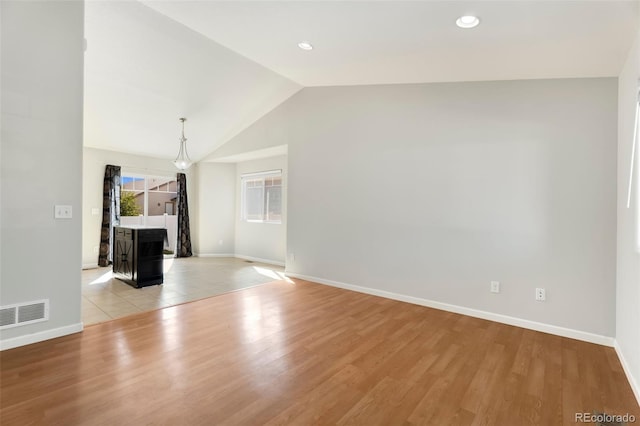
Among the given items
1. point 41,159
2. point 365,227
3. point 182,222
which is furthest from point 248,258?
point 41,159

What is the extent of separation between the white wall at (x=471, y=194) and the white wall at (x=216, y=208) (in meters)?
3.29

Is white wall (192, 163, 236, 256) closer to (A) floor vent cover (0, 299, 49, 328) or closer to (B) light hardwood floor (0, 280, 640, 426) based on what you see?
(B) light hardwood floor (0, 280, 640, 426)

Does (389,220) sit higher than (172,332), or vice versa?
(389,220)

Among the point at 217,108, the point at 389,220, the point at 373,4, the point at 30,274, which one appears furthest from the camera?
the point at 217,108

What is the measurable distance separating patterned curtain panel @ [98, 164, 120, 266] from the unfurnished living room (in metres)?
Result: 1.44

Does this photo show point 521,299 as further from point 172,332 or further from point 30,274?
point 30,274

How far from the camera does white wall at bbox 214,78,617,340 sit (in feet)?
9.25

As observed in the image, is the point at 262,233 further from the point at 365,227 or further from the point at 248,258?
the point at 365,227

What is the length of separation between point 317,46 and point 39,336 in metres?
3.71

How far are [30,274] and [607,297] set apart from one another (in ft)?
16.7

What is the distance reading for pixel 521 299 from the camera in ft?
10.3

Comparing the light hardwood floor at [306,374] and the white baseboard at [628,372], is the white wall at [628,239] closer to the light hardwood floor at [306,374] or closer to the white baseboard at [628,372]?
the white baseboard at [628,372]

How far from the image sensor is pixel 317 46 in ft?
10.3

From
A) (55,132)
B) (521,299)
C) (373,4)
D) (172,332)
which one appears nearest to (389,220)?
(521,299)
